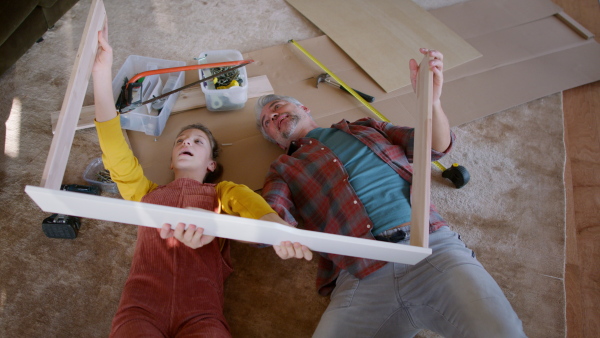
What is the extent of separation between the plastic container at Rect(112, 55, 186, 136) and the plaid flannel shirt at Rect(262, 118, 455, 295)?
2.04 ft

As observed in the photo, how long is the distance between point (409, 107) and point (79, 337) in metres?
1.65

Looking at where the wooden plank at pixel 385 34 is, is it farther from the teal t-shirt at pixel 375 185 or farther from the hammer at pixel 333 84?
the teal t-shirt at pixel 375 185

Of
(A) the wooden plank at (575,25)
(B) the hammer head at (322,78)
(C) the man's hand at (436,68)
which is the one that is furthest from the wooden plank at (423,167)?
(A) the wooden plank at (575,25)

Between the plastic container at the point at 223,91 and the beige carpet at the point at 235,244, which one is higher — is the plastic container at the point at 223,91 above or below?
above

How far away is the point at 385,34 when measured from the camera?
2.45 meters

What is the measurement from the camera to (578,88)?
7.52 ft

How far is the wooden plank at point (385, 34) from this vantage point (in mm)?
2287

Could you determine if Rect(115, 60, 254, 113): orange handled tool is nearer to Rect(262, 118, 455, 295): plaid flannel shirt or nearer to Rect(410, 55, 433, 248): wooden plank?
Rect(262, 118, 455, 295): plaid flannel shirt

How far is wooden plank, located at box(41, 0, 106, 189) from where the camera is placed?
111 cm

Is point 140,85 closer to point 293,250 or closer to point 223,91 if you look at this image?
point 223,91

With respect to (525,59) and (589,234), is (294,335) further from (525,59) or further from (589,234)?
(525,59)

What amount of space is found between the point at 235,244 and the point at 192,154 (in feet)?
1.23

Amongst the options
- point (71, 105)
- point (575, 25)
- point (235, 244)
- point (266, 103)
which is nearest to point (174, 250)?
point (235, 244)

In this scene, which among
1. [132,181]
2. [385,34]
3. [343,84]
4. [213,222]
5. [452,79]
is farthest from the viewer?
[385,34]
